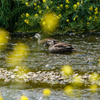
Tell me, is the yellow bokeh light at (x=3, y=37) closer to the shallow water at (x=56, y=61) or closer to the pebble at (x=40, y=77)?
the shallow water at (x=56, y=61)

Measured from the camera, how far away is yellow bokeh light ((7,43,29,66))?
9.65 m

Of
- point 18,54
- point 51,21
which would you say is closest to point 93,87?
point 18,54

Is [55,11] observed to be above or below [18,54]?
above

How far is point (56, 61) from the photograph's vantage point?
31.1ft

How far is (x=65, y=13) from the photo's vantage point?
45.9ft

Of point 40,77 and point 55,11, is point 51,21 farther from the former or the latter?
point 40,77

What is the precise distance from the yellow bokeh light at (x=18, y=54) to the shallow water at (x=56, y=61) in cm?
19

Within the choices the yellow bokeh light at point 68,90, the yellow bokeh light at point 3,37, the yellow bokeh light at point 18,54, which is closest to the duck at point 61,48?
the yellow bokeh light at point 18,54

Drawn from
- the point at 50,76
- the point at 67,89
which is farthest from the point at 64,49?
the point at 67,89

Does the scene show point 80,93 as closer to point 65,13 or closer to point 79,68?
point 79,68

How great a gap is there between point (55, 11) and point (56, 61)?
563cm

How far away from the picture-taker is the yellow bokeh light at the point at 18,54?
965 cm

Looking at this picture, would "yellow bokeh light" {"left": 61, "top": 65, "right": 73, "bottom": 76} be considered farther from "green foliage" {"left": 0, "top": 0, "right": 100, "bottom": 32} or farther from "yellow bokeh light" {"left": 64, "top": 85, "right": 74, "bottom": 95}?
"green foliage" {"left": 0, "top": 0, "right": 100, "bottom": 32}

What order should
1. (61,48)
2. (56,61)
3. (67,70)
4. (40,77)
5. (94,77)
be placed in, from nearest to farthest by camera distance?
(94,77), (40,77), (67,70), (56,61), (61,48)
